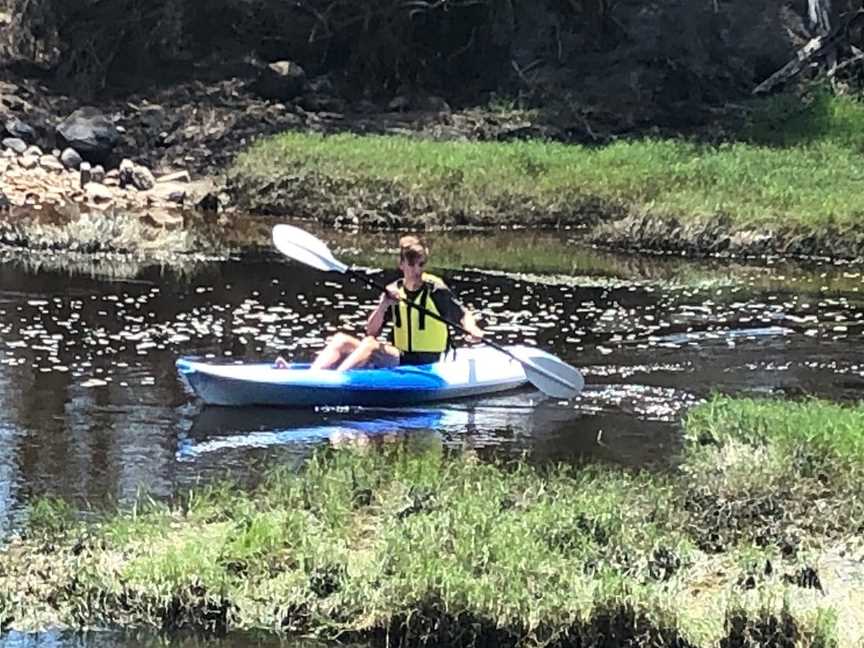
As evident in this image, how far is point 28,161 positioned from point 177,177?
6.47 ft

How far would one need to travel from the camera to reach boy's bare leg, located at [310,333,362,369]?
33.4ft

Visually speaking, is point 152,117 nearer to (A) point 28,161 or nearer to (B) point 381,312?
(A) point 28,161

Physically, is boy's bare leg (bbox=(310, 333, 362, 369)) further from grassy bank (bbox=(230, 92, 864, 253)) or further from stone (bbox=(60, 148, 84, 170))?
stone (bbox=(60, 148, 84, 170))

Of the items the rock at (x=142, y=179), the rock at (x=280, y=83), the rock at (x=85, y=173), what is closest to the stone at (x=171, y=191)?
the rock at (x=142, y=179)

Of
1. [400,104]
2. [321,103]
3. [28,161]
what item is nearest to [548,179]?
[400,104]

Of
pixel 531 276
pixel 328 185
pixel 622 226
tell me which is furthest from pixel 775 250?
pixel 328 185

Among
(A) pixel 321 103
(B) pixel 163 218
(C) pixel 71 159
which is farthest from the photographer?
(A) pixel 321 103

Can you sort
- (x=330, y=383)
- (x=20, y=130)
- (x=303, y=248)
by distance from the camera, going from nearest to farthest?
(x=330, y=383) < (x=303, y=248) < (x=20, y=130)

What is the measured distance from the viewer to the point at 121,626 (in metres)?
6.13

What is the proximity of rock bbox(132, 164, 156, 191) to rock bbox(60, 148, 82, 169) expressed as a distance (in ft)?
2.83

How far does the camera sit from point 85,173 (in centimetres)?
2122

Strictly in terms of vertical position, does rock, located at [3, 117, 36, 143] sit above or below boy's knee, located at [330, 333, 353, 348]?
above

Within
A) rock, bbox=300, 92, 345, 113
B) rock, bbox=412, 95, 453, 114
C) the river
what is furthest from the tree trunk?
the river

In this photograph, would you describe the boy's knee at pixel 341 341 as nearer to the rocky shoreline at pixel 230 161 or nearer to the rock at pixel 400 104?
the rocky shoreline at pixel 230 161
